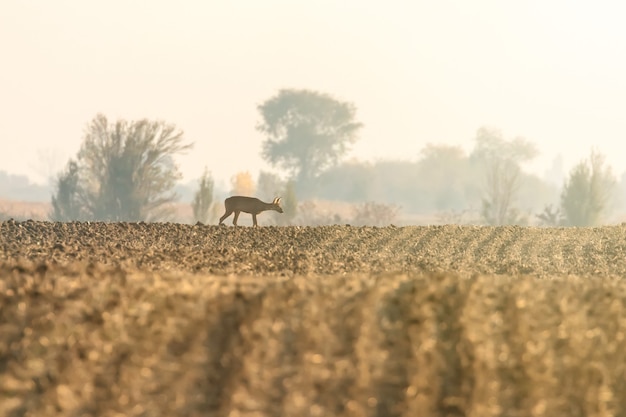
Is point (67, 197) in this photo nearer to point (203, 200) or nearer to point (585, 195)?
point (203, 200)

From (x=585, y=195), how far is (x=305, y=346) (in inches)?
1263

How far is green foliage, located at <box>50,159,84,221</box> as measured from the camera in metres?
34.9

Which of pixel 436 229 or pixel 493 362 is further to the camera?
pixel 436 229

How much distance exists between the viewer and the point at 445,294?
6.39 metres

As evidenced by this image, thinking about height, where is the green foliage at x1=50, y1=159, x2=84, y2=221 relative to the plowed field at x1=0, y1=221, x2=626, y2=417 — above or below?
above

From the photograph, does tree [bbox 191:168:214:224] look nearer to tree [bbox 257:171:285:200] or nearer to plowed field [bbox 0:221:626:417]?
tree [bbox 257:171:285:200]

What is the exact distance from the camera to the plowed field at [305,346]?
612 cm

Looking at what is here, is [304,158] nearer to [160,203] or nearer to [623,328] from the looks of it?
[160,203]

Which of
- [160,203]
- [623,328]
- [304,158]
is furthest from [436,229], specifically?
[304,158]

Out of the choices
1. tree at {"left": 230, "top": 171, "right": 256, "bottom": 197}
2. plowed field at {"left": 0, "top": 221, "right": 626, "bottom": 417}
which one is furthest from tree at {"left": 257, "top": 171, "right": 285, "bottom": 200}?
plowed field at {"left": 0, "top": 221, "right": 626, "bottom": 417}

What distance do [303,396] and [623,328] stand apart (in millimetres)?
2597

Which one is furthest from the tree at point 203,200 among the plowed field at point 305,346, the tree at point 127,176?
the plowed field at point 305,346

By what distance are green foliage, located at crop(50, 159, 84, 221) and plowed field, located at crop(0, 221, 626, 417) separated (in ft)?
95.1

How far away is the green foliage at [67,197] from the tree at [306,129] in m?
15.1
